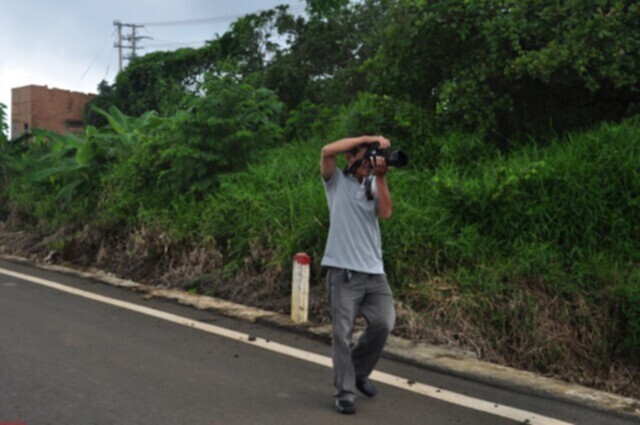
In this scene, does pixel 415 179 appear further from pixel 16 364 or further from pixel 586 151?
pixel 16 364

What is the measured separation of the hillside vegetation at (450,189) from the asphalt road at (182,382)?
105 cm

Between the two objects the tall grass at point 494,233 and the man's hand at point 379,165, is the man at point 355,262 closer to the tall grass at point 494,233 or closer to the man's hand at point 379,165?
the man's hand at point 379,165

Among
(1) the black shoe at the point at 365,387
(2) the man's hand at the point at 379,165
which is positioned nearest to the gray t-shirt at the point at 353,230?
(2) the man's hand at the point at 379,165

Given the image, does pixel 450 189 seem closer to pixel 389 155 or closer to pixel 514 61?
pixel 514 61

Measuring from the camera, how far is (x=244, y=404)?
14.6ft

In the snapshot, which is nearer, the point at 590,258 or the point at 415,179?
the point at 590,258

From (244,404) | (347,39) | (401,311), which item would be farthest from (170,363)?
(347,39)

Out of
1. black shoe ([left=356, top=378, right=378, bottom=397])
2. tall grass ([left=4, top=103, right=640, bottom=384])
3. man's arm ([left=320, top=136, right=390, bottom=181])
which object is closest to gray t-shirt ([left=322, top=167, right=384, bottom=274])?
man's arm ([left=320, top=136, right=390, bottom=181])

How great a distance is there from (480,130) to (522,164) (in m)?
0.98

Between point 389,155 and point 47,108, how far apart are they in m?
41.3

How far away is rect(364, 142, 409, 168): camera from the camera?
4180 mm

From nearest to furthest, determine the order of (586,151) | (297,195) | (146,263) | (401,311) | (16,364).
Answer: (16,364) < (401,311) < (586,151) < (297,195) < (146,263)

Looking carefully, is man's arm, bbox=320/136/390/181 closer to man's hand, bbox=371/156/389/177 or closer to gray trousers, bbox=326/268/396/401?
man's hand, bbox=371/156/389/177

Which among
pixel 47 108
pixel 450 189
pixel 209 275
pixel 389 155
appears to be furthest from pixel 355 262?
pixel 47 108
